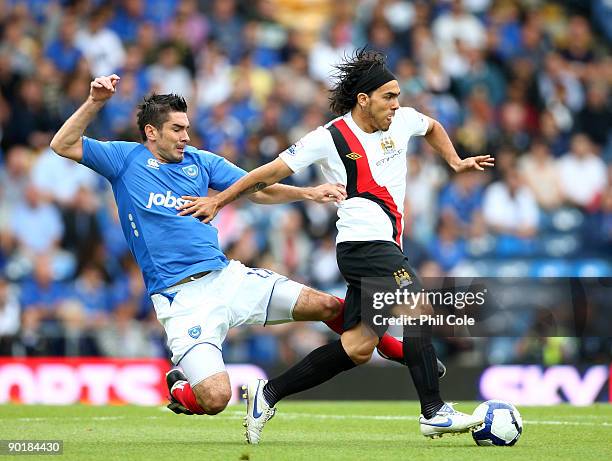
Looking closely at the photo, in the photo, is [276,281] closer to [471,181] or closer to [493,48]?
[471,181]

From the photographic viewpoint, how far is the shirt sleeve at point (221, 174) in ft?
29.7

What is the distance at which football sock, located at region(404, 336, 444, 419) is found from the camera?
8117 millimetres

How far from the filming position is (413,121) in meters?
8.84

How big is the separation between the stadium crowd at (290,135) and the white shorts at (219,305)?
5561 mm

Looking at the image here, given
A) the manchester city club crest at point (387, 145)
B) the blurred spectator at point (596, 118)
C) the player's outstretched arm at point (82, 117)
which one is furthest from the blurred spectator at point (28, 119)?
the manchester city club crest at point (387, 145)

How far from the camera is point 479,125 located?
17.9m

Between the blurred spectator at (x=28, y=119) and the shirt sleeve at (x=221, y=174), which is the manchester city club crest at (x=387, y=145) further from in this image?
the blurred spectator at (x=28, y=119)

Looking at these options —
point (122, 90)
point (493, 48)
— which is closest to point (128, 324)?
point (122, 90)

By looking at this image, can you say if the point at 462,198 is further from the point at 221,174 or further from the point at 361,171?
the point at 361,171

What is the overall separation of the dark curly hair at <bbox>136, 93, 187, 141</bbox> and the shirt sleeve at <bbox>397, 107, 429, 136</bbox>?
1.55 m

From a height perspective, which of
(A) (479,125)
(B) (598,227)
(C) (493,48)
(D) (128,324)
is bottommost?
(D) (128,324)

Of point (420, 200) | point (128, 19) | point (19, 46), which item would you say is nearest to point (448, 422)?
point (420, 200)

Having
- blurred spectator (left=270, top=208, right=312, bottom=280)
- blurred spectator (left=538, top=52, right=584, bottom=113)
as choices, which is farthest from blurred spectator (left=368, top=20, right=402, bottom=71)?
blurred spectator (left=270, top=208, right=312, bottom=280)

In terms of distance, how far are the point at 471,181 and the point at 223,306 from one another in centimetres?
856
